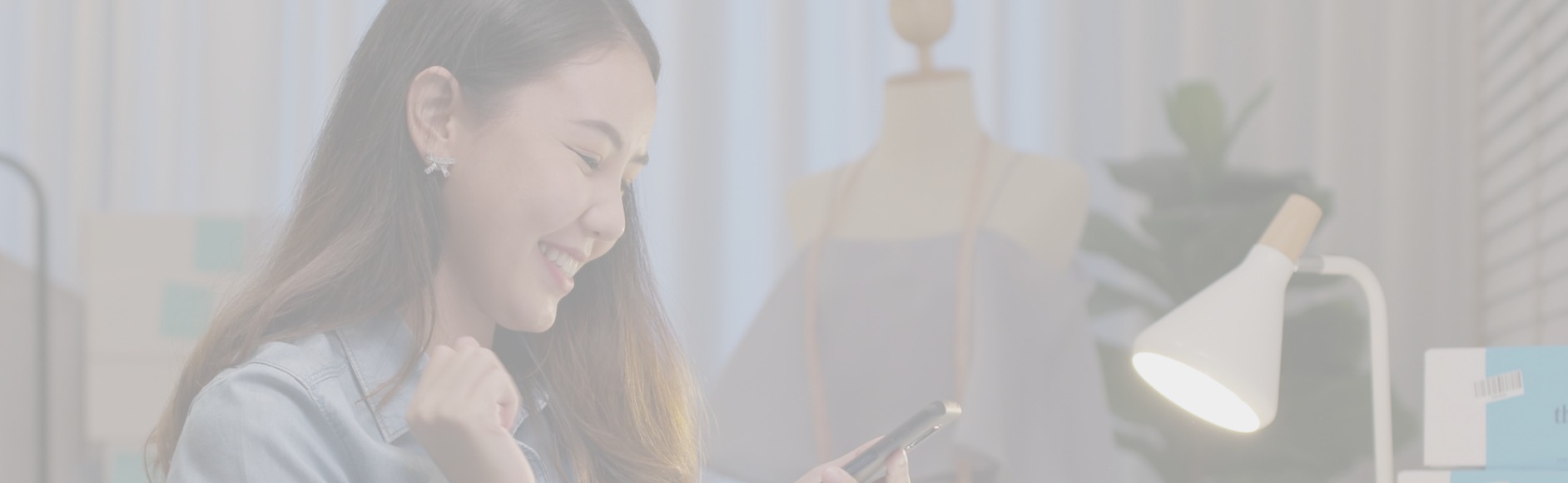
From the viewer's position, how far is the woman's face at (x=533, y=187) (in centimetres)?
86

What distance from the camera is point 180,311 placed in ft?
6.59

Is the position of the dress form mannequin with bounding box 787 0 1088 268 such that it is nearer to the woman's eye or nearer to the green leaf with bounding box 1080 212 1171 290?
the green leaf with bounding box 1080 212 1171 290

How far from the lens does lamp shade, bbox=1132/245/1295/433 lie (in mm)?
974

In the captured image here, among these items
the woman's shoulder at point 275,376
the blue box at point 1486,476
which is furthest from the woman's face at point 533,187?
the blue box at point 1486,476

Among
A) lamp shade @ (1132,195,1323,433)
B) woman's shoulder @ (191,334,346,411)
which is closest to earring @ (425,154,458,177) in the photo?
woman's shoulder @ (191,334,346,411)

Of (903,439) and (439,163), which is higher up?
(439,163)

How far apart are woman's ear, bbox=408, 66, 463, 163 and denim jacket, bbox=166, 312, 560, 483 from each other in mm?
99

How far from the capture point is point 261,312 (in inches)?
31.4

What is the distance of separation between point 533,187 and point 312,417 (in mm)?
177

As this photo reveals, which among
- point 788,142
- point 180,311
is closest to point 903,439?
point 788,142

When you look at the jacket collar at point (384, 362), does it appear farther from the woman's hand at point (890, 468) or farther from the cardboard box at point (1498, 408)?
the cardboard box at point (1498, 408)

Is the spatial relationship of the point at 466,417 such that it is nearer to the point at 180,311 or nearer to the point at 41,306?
the point at 180,311

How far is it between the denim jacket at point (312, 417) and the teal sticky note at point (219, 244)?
129 cm

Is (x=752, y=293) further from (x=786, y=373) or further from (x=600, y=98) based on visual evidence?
(x=600, y=98)
